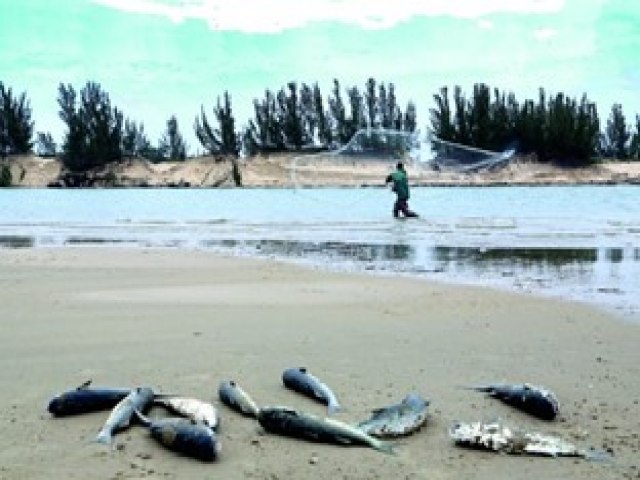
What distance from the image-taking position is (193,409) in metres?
5.06

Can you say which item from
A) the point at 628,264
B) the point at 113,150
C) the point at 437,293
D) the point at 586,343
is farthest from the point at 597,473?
the point at 113,150

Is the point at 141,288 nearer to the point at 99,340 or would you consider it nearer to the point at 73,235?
the point at 99,340

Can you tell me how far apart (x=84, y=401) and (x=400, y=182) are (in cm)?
2714

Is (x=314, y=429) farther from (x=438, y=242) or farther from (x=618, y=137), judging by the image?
(x=618, y=137)

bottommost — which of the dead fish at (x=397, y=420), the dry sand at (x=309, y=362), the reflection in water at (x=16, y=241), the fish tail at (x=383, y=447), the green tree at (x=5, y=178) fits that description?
the green tree at (x=5, y=178)

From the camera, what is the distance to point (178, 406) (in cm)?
514

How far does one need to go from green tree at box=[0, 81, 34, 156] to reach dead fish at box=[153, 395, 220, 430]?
124m

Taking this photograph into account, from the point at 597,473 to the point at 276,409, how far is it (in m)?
1.63

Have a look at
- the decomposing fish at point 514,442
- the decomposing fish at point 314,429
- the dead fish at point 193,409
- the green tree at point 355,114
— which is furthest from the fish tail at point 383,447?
the green tree at point 355,114

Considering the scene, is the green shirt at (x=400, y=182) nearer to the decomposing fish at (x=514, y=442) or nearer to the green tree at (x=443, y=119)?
the decomposing fish at (x=514, y=442)

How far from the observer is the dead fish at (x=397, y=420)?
4.82 m

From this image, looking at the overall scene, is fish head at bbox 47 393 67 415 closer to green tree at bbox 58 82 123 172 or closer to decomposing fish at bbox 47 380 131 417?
decomposing fish at bbox 47 380 131 417

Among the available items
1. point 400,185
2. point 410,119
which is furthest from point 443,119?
point 400,185

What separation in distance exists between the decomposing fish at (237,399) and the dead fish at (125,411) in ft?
1.41
